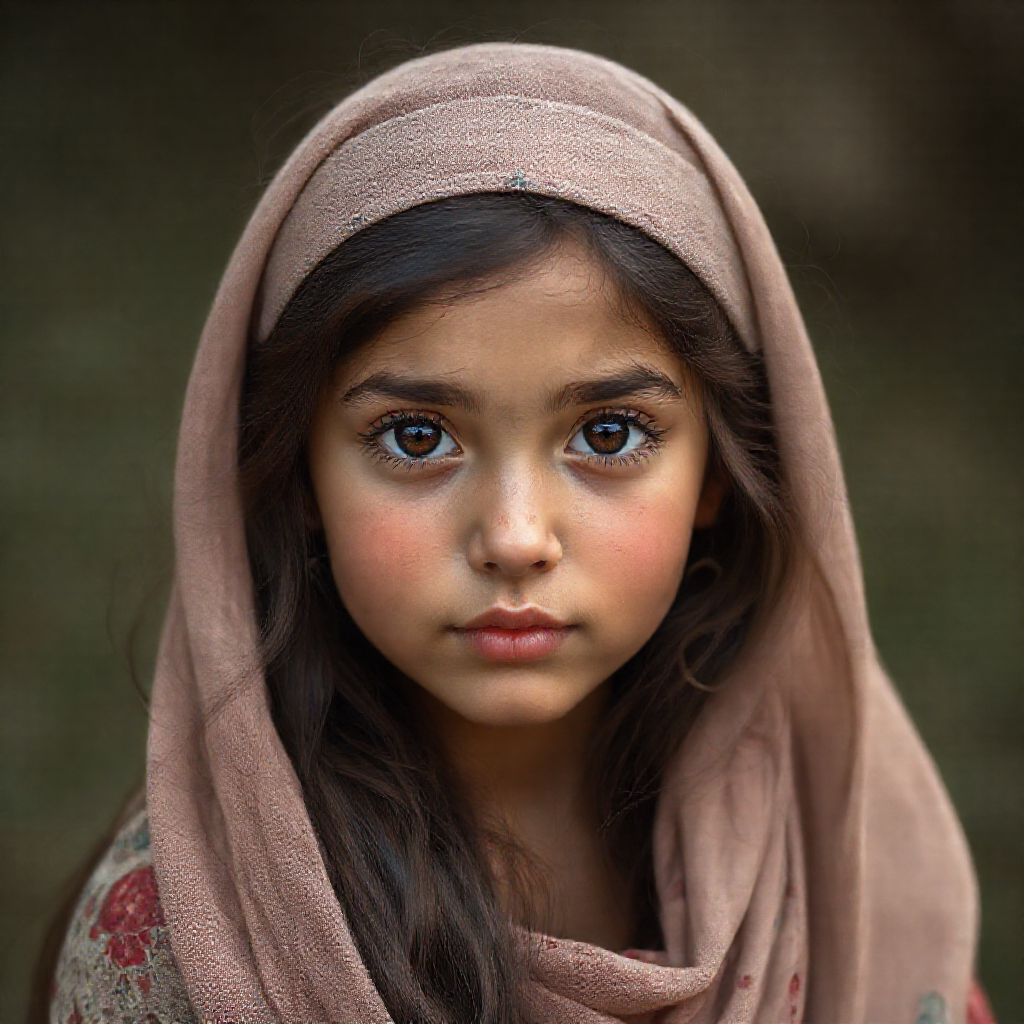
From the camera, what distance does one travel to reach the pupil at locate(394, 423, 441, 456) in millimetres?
1204

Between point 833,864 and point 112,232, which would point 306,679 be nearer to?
point 833,864

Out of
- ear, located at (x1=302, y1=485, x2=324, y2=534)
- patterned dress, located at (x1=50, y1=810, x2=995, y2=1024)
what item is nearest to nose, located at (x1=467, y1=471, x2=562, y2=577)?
ear, located at (x1=302, y1=485, x2=324, y2=534)

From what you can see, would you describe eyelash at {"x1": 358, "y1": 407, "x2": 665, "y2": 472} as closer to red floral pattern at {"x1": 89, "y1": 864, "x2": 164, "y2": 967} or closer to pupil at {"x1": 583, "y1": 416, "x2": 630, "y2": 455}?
pupil at {"x1": 583, "y1": 416, "x2": 630, "y2": 455}

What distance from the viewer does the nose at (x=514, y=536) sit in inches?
44.6

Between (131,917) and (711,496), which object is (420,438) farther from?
(131,917)

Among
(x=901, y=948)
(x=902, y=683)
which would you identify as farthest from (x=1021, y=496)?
(x=901, y=948)

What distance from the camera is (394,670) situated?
1.41 m

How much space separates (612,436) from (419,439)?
0.63 feet

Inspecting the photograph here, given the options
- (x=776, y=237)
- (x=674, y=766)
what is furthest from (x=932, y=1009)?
(x=776, y=237)

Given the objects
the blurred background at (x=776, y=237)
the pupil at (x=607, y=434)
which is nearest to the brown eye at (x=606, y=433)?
the pupil at (x=607, y=434)

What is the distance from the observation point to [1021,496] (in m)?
3.17

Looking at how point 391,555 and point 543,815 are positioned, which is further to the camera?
point 543,815

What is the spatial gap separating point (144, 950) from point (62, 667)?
1813mm

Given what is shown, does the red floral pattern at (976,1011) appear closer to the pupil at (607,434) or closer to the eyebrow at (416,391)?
the pupil at (607,434)
